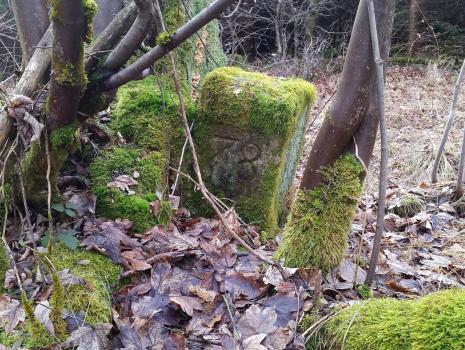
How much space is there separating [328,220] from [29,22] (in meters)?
2.46

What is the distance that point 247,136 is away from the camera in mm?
3574

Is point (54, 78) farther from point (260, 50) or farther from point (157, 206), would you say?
point (260, 50)

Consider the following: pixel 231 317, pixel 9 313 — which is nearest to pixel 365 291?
pixel 231 317

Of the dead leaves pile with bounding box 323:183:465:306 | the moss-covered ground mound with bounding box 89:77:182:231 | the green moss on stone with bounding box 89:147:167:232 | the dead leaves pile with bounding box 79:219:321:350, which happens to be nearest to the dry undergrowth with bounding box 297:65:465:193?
the dead leaves pile with bounding box 323:183:465:306

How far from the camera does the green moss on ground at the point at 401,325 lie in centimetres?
146

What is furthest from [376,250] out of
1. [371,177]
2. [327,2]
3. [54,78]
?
→ [327,2]

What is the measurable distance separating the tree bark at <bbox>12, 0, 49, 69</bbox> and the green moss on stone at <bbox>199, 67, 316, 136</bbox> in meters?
1.30

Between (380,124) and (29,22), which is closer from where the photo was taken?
(380,124)

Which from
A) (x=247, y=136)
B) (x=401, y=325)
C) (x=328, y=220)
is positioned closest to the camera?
→ (x=401, y=325)

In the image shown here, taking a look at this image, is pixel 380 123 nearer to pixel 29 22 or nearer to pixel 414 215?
pixel 29 22

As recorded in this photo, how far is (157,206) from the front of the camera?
2828 mm

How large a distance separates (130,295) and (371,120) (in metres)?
1.53

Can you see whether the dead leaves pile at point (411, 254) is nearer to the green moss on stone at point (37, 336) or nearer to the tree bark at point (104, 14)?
the green moss on stone at point (37, 336)

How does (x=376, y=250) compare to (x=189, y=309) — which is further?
(x=376, y=250)
